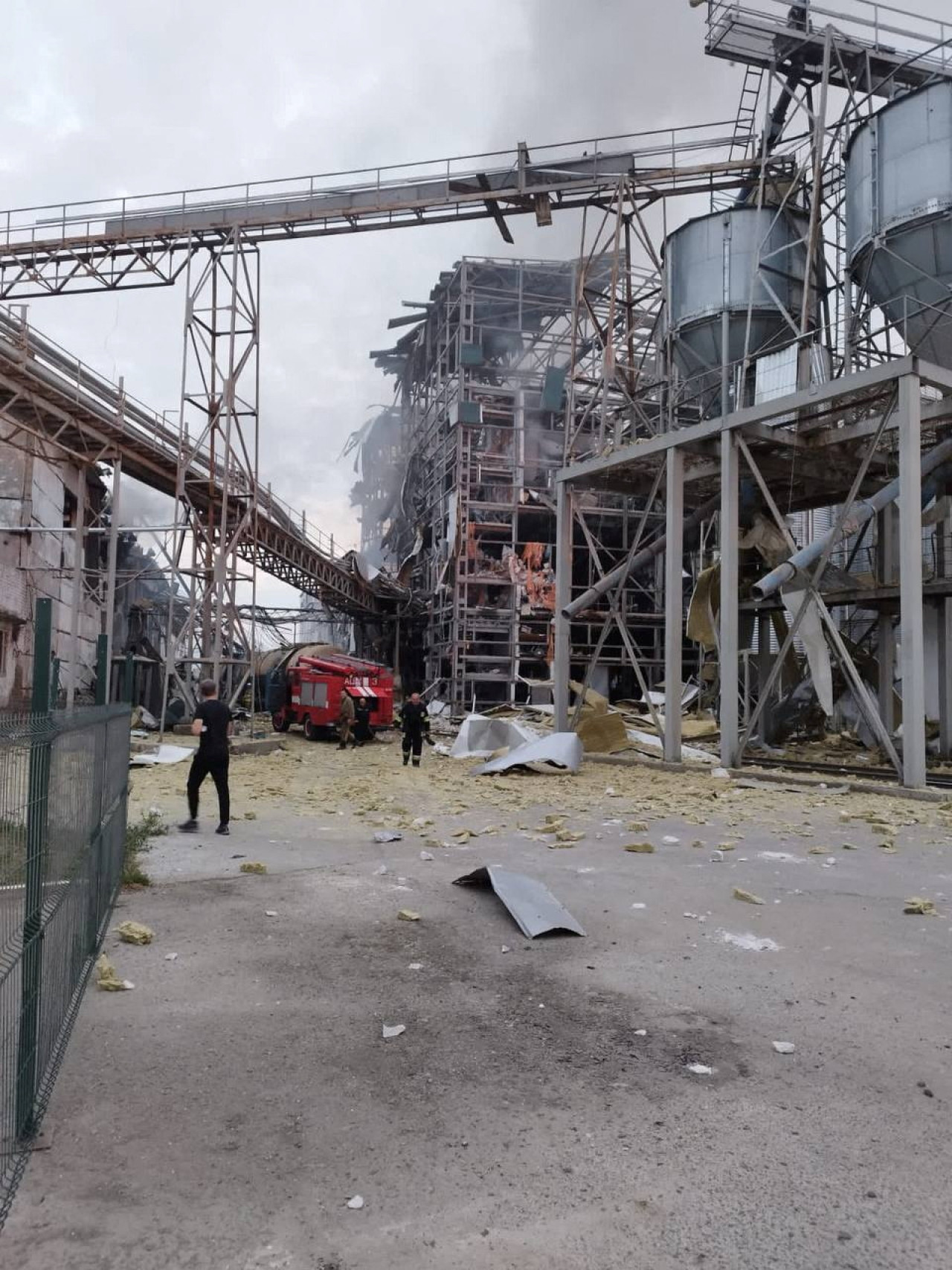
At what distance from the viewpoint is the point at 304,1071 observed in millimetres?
3709

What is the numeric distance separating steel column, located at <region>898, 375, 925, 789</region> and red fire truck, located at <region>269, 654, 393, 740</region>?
515 inches

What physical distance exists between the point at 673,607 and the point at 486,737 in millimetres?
4453

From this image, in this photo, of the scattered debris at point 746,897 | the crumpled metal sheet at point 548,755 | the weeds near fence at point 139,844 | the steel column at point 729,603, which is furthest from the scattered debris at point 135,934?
the steel column at point 729,603

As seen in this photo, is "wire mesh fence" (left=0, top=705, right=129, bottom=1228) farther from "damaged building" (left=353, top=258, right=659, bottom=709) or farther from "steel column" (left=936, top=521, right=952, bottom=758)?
"damaged building" (left=353, top=258, right=659, bottom=709)

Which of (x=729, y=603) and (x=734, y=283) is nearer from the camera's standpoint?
(x=729, y=603)

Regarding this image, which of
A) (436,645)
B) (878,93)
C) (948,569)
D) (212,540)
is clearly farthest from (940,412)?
(436,645)

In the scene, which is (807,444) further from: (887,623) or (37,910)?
(37,910)

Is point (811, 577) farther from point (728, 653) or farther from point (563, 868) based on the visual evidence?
point (563, 868)

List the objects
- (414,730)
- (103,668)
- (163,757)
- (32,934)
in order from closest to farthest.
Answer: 1. (32,934)
2. (103,668)
3. (163,757)
4. (414,730)

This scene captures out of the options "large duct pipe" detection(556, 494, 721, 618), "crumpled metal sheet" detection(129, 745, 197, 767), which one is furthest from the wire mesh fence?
"large duct pipe" detection(556, 494, 721, 618)

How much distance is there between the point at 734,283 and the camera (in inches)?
693

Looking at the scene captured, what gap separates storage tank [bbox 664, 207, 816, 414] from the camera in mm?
17547

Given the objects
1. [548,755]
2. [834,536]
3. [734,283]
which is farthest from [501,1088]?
[734,283]

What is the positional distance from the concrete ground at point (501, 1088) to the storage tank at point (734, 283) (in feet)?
44.3
